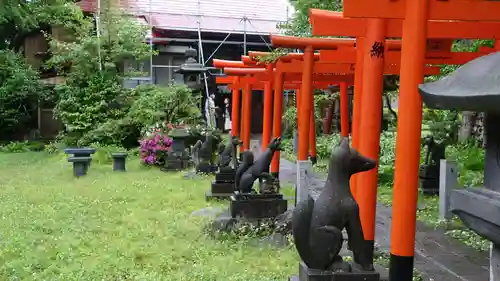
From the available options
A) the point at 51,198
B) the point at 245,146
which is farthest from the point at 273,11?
the point at 51,198

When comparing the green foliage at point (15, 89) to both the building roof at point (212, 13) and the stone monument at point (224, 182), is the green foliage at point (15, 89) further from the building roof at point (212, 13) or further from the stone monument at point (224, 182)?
the stone monument at point (224, 182)

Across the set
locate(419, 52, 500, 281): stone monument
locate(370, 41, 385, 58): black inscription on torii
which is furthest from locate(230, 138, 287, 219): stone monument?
locate(419, 52, 500, 281): stone monument

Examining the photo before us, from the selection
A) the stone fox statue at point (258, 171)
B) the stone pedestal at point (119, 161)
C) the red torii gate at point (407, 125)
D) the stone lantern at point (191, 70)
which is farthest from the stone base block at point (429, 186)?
the stone lantern at point (191, 70)

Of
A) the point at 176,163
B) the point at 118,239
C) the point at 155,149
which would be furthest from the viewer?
the point at 155,149

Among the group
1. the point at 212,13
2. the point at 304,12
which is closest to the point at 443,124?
the point at 304,12

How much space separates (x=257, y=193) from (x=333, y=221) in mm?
3860

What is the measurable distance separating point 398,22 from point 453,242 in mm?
3018

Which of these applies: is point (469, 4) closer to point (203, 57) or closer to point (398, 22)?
point (398, 22)

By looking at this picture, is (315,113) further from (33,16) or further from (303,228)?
(303,228)

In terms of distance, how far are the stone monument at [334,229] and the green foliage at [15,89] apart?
19940mm

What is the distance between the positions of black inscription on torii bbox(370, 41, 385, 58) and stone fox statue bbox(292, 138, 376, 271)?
5.61 ft

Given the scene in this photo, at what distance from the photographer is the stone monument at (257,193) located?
7.78 metres

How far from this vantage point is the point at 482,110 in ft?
9.01

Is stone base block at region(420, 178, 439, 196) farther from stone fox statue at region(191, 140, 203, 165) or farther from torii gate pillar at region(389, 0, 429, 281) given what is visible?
torii gate pillar at region(389, 0, 429, 281)
